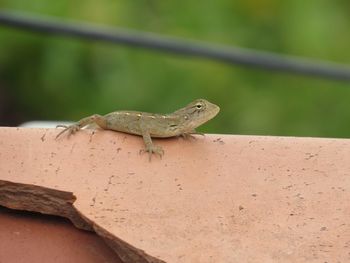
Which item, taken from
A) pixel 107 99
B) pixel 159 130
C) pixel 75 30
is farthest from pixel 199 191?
pixel 107 99

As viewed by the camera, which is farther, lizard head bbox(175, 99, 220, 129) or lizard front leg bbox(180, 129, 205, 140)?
lizard head bbox(175, 99, 220, 129)

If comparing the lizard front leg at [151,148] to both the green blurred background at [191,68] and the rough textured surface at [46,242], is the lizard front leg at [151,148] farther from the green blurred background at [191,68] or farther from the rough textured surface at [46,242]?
the green blurred background at [191,68]

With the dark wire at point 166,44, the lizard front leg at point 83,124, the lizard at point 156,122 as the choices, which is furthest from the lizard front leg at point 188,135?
the dark wire at point 166,44

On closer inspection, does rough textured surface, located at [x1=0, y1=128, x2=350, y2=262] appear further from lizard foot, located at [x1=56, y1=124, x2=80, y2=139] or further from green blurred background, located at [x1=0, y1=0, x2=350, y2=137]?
green blurred background, located at [x1=0, y1=0, x2=350, y2=137]

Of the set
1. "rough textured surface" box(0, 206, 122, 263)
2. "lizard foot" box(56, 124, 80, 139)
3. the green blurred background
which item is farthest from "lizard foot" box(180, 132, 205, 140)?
the green blurred background

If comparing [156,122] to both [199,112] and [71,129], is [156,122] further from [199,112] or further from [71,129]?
[71,129]

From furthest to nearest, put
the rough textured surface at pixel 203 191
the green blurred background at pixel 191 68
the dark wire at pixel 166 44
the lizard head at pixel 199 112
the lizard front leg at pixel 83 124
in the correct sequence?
the green blurred background at pixel 191 68
the dark wire at pixel 166 44
the lizard head at pixel 199 112
the lizard front leg at pixel 83 124
the rough textured surface at pixel 203 191

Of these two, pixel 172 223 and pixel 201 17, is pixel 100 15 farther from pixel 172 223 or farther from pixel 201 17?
pixel 172 223

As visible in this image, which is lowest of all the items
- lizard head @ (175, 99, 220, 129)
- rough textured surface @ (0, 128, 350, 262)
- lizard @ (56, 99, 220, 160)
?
rough textured surface @ (0, 128, 350, 262)
